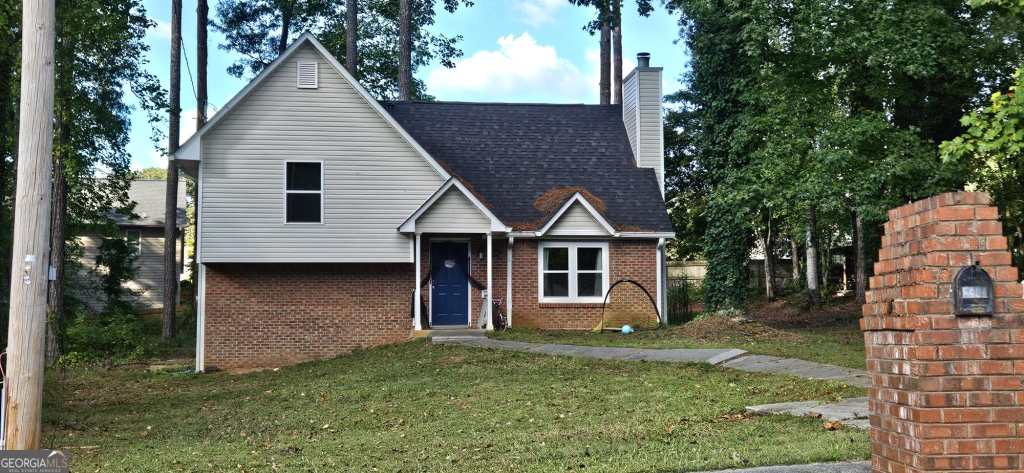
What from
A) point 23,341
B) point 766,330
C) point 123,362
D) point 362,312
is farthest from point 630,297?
point 23,341

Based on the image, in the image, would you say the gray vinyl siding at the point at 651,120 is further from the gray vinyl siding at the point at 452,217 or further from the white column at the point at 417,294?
the white column at the point at 417,294

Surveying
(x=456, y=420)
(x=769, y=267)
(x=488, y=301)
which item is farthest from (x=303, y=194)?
(x=769, y=267)

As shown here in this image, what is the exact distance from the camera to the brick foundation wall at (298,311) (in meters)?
19.7

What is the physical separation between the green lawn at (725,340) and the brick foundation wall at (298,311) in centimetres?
→ 268

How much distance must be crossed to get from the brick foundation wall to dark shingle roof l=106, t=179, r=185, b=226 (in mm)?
20396

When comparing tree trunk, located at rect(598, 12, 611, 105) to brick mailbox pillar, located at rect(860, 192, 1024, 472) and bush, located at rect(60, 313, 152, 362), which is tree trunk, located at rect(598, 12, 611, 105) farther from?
brick mailbox pillar, located at rect(860, 192, 1024, 472)

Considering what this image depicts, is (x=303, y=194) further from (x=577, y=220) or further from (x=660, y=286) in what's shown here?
(x=660, y=286)

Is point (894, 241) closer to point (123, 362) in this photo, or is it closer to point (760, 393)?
point (760, 393)

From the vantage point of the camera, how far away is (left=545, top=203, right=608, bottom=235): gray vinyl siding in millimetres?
20938

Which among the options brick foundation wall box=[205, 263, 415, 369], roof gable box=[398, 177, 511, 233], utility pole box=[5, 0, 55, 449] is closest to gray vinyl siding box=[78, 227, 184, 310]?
brick foundation wall box=[205, 263, 415, 369]

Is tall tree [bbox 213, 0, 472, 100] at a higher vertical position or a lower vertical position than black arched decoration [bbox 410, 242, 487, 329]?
higher

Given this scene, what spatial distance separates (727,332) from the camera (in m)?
18.1

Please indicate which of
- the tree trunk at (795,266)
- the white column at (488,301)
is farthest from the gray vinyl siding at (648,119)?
the tree trunk at (795,266)

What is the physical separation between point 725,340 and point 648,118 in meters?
7.73
